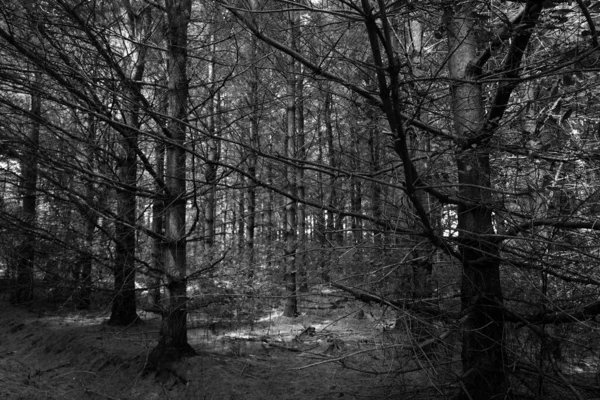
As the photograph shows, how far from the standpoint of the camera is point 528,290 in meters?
3.70

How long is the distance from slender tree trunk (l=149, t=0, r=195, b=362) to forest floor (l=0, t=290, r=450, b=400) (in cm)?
28

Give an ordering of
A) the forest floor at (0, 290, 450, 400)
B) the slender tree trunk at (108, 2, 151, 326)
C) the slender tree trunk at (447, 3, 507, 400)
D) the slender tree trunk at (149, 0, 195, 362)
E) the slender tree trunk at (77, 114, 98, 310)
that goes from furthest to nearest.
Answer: the slender tree trunk at (149, 0, 195, 362) → the forest floor at (0, 290, 450, 400) → the slender tree trunk at (108, 2, 151, 326) → the slender tree trunk at (77, 114, 98, 310) → the slender tree trunk at (447, 3, 507, 400)

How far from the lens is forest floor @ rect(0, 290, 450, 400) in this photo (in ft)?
16.8

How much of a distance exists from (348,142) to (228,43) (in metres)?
1.88

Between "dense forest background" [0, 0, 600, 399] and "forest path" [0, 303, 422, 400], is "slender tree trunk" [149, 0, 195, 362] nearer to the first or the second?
"dense forest background" [0, 0, 600, 399]

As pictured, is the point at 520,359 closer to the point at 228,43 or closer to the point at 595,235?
the point at 595,235

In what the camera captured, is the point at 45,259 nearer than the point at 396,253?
No

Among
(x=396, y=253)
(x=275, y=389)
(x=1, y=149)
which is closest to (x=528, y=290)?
(x=396, y=253)

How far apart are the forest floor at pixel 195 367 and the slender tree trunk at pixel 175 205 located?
0.92 ft

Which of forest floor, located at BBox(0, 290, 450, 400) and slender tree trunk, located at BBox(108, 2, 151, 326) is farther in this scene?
forest floor, located at BBox(0, 290, 450, 400)

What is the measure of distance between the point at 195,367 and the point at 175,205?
7.08 ft

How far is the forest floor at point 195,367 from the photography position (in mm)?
5121

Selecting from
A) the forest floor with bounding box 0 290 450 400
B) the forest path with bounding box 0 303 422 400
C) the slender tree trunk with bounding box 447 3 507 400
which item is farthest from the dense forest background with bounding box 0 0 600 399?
the forest path with bounding box 0 303 422 400

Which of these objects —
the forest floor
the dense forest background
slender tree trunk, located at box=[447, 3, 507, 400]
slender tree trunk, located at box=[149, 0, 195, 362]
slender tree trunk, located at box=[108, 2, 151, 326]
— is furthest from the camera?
slender tree trunk, located at box=[149, 0, 195, 362]
